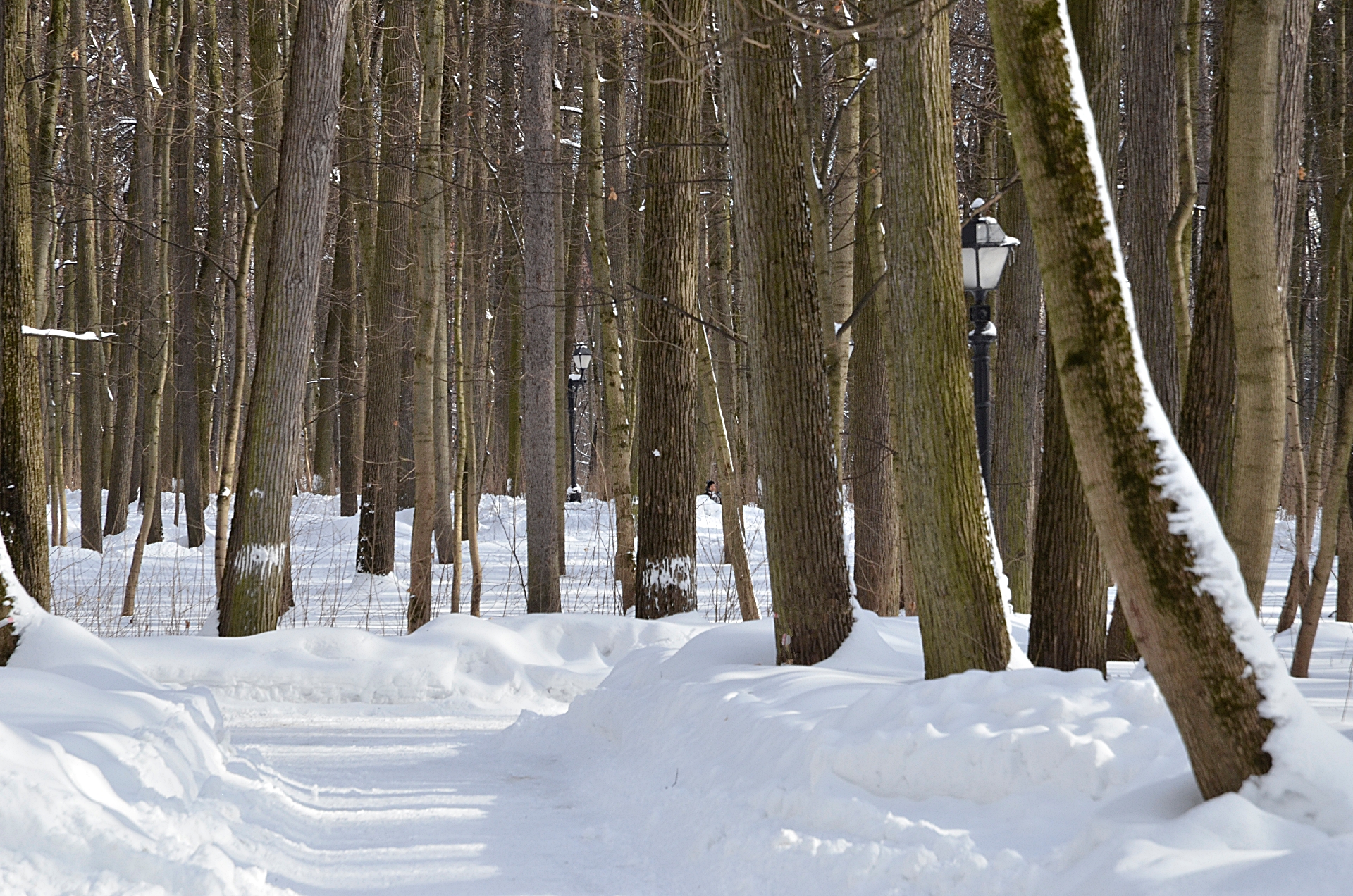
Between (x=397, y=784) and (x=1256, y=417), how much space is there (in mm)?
4812

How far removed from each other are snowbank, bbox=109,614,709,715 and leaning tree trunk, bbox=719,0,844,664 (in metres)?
2.22

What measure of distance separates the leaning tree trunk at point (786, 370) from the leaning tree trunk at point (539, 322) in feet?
12.7

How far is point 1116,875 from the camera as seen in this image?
3.02m

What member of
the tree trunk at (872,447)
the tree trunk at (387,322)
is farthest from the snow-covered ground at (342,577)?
the tree trunk at (872,447)

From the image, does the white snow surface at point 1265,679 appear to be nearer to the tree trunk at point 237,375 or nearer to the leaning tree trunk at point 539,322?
the leaning tree trunk at point 539,322

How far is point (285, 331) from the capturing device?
9336mm

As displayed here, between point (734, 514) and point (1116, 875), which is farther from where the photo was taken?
point (734, 514)

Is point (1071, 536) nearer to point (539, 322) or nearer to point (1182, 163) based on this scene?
point (1182, 163)

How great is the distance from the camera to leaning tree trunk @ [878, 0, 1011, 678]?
5.68m

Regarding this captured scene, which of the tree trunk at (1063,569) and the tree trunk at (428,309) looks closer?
the tree trunk at (1063,569)

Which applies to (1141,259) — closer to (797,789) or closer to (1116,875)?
(797,789)

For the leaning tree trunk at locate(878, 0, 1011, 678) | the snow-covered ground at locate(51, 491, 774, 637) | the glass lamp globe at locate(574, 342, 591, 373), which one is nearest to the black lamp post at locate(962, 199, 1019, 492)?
the leaning tree trunk at locate(878, 0, 1011, 678)

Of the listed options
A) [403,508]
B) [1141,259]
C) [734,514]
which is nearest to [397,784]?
[734,514]

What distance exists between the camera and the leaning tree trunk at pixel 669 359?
10016 millimetres
